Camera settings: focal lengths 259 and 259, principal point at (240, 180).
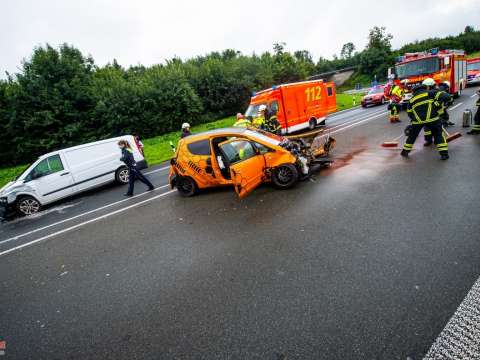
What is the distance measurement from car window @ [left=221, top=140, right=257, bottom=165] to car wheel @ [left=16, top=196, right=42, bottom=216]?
699 centimetres

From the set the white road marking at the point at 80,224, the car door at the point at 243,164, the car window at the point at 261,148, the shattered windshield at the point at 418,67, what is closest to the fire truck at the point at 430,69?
the shattered windshield at the point at 418,67

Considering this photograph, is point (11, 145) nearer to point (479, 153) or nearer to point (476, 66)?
point (479, 153)

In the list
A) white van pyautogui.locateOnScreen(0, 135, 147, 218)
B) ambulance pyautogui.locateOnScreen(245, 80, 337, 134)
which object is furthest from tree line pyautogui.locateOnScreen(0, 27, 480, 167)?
white van pyautogui.locateOnScreen(0, 135, 147, 218)

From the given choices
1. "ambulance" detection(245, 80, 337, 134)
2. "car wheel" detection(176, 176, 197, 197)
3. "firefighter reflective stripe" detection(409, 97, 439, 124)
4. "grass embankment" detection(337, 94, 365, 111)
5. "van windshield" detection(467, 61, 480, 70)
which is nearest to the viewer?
"firefighter reflective stripe" detection(409, 97, 439, 124)

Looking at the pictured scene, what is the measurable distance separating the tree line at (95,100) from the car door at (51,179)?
1484 centimetres

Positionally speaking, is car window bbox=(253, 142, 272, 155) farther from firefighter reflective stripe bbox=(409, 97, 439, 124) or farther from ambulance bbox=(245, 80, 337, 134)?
ambulance bbox=(245, 80, 337, 134)

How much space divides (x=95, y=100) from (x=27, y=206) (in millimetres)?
17843

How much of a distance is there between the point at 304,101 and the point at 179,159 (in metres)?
9.35

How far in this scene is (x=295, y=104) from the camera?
532 inches

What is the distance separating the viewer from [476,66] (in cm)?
2402

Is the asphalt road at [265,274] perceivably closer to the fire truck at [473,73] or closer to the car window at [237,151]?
the car window at [237,151]

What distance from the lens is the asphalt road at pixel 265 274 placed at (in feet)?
8.37

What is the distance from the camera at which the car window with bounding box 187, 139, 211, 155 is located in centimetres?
670

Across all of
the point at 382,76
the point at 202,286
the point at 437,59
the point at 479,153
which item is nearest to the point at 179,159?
the point at 202,286
